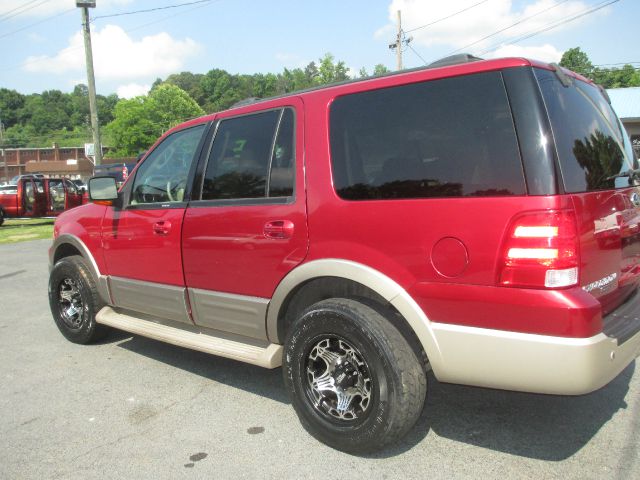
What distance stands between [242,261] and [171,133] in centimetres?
143

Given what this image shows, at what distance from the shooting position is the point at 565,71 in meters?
2.75

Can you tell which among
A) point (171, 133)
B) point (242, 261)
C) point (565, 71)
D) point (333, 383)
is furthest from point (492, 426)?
point (171, 133)

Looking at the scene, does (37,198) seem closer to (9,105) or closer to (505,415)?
(505,415)

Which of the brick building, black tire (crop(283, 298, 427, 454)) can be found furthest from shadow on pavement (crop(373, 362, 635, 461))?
the brick building

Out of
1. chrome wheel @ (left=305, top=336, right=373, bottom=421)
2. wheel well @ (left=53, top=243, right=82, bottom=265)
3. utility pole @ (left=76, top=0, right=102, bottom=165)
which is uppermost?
utility pole @ (left=76, top=0, right=102, bottom=165)

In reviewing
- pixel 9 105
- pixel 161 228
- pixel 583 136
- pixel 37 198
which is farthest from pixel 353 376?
pixel 9 105

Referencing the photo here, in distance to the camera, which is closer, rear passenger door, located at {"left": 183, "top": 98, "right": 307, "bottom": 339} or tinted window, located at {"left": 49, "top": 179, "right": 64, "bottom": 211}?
rear passenger door, located at {"left": 183, "top": 98, "right": 307, "bottom": 339}

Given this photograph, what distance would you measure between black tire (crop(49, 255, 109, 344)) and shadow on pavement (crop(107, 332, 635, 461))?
4.45 feet

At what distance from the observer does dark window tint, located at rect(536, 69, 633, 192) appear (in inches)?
97.4

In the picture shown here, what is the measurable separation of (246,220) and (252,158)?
439 mm

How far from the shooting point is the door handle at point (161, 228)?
152 inches

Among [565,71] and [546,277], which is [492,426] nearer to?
[546,277]

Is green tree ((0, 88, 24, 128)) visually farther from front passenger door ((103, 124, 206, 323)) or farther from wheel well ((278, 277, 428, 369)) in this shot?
wheel well ((278, 277, 428, 369))

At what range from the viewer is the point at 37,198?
20.0 metres
